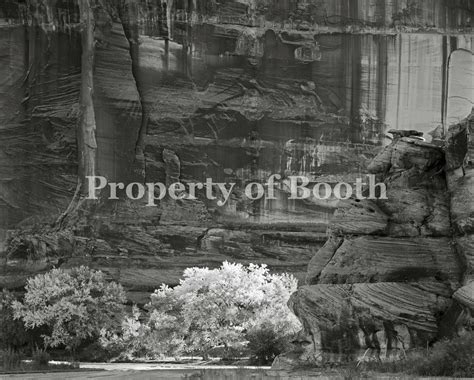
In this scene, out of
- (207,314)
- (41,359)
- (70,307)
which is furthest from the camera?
(70,307)

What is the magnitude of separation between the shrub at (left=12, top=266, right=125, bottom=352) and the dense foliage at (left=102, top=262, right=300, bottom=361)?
2.59 feet

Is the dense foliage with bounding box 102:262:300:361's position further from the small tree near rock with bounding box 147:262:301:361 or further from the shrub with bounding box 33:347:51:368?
the shrub with bounding box 33:347:51:368

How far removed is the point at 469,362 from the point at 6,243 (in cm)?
3686

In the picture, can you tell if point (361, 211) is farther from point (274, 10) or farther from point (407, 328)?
point (274, 10)

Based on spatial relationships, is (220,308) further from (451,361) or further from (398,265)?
(451,361)

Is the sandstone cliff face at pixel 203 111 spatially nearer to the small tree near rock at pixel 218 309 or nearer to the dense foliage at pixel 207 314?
the dense foliage at pixel 207 314

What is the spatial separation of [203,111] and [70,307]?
53.1ft

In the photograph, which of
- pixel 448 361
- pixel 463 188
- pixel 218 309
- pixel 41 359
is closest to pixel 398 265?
pixel 463 188

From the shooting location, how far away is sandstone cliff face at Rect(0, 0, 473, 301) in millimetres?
52531

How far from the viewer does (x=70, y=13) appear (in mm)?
53031

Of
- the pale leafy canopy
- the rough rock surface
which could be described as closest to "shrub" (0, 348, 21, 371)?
the pale leafy canopy

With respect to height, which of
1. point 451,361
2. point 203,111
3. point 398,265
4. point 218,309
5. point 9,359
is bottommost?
point 9,359

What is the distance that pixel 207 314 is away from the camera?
3922 centimetres

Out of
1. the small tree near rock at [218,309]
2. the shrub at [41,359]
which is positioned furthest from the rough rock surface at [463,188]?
the shrub at [41,359]
